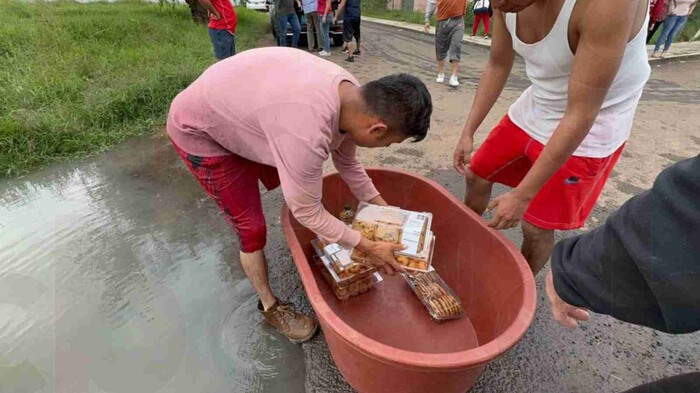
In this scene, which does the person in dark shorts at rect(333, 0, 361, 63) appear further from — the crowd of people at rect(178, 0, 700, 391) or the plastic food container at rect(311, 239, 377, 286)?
the plastic food container at rect(311, 239, 377, 286)

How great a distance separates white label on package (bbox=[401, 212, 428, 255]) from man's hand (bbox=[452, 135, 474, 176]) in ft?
1.48

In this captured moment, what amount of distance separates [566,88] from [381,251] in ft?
3.04

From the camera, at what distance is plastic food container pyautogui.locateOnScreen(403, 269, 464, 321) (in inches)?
73.0

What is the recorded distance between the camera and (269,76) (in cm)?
132

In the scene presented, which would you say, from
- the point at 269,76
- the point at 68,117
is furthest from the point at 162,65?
the point at 269,76

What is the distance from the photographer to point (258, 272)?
1.77 metres

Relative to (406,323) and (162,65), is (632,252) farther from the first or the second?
(162,65)

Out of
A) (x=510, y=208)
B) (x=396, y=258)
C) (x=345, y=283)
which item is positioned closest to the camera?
(x=510, y=208)

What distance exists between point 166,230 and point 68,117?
190cm

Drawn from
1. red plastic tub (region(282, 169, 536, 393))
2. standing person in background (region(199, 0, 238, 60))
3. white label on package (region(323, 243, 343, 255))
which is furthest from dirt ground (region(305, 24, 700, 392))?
standing person in background (region(199, 0, 238, 60))

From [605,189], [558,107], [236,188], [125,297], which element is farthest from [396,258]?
[605,189]

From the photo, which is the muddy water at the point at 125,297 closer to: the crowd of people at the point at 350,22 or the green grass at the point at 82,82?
the green grass at the point at 82,82

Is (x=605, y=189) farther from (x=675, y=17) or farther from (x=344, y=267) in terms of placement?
(x=675, y=17)

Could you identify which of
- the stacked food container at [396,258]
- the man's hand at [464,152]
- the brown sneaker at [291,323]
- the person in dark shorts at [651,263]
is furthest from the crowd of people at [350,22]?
the person in dark shorts at [651,263]
